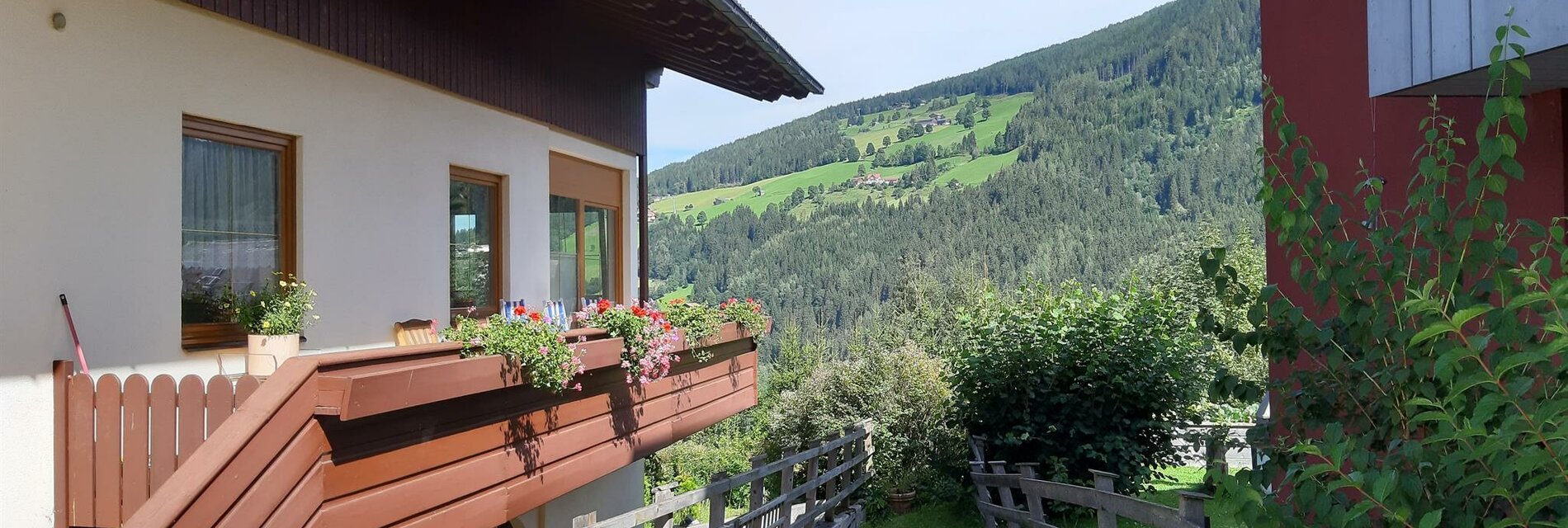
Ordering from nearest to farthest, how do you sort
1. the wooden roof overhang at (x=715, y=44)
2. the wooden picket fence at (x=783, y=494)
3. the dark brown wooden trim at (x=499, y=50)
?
the wooden picket fence at (x=783, y=494) → the dark brown wooden trim at (x=499, y=50) → the wooden roof overhang at (x=715, y=44)

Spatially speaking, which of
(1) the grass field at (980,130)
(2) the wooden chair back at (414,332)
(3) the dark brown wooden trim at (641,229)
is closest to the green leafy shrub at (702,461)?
(3) the dark brown wooden trim at (641,229)

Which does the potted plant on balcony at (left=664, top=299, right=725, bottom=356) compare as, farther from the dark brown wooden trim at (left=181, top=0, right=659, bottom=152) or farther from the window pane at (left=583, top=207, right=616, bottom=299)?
the dark brown wooden trim at (left=181, top=0, right=659, bottom=152)

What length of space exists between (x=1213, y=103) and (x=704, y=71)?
121999 millimetres

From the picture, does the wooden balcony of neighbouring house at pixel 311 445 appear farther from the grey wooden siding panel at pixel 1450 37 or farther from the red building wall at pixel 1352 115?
the grey wooden siding panel at pixel 1450 37

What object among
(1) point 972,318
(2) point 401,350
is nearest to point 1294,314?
(2) point 401,350

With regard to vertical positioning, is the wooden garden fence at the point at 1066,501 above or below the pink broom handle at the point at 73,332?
below

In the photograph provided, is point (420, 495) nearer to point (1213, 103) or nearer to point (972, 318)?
point (972, 318)

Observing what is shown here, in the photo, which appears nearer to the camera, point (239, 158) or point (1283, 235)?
point (1283, 235)

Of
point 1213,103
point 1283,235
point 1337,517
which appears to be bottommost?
point 1337,517

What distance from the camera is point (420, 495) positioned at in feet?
17.8

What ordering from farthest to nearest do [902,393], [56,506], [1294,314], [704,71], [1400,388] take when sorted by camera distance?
1. [902,393]
2. [704,71]
3. [56,506]
4. [1294,314]
5. [1400,388]

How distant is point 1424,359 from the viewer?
2.95 meters

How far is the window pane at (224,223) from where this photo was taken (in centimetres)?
604

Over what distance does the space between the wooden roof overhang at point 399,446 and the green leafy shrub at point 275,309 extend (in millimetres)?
1168
